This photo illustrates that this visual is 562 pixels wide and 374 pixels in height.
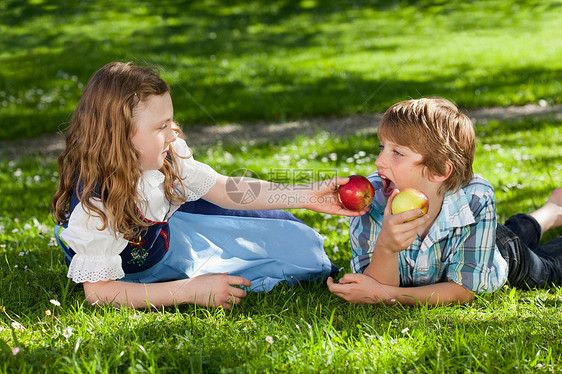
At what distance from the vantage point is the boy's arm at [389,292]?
3160mm

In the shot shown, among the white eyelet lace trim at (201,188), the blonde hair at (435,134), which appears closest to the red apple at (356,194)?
the blonde hair at (435,134)

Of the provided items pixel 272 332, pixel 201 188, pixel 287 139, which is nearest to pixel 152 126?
pixel 201 188

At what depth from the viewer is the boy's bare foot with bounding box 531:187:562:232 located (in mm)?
4094

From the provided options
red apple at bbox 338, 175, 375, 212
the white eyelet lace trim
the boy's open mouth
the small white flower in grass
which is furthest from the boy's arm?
the small white flower in grass

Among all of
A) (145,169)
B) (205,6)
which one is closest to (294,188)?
(145,169)

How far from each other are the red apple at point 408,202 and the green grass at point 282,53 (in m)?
3.68

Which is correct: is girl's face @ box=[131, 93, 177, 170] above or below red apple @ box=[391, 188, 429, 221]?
above

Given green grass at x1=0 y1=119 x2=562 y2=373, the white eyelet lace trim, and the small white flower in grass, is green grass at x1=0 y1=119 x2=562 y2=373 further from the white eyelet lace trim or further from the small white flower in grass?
the white eyelet lace trim

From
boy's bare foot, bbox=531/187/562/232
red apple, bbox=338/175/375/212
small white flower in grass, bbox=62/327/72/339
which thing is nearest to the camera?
small white flower in grass, bbox=62/327/72/339

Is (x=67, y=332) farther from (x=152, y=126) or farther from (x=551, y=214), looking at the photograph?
(x=551, y=214)

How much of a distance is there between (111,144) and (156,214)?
1.74ft

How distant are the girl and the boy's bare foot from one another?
5.15 feet

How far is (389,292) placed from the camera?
319cm

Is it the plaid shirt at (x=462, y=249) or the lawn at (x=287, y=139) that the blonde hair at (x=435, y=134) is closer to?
the plaid shirt at (x=462, y=249)
